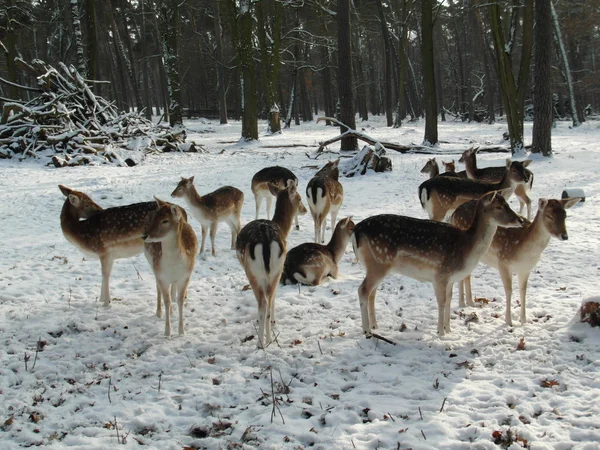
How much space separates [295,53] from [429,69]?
19.4 metres

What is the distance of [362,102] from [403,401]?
3929 cm

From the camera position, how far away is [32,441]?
12.6 feet

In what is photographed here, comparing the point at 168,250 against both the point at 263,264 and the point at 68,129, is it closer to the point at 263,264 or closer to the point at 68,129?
the point at 263,264

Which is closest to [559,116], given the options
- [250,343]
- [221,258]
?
[221,258]

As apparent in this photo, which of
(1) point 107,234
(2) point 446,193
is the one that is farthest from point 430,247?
(1) point 107,234

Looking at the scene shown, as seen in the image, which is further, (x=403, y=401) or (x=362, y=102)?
(x=362, y=102)

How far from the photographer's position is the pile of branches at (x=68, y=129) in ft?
50.1

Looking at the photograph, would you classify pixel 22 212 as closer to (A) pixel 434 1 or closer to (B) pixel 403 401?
(B) pixel 403 401

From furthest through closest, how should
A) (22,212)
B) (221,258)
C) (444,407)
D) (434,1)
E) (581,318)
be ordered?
(434,1) → (22,212) → (221,258) → (581,318) → (444,407)

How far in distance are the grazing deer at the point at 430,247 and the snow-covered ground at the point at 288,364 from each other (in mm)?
643

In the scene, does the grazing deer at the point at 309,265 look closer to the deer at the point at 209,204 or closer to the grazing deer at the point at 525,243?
the deer at the point at 209,204

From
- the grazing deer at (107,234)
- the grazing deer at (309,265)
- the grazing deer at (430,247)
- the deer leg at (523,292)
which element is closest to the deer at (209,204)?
the grazing deer at (309,265)

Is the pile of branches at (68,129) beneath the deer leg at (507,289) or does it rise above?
above

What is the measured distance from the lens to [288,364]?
5074 mm
